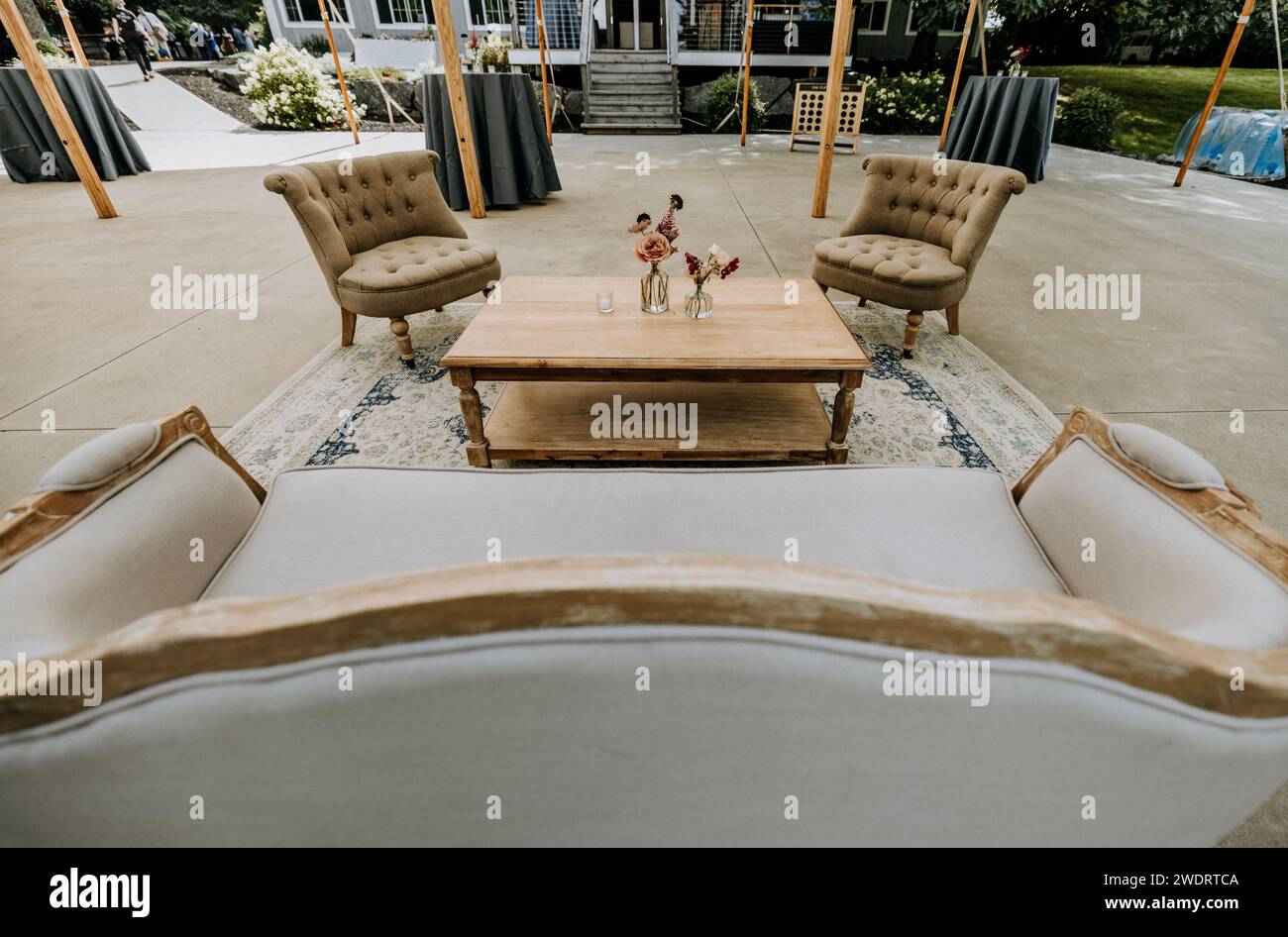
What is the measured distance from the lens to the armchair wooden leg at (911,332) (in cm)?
285

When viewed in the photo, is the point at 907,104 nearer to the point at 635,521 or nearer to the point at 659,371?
the point at 659,371

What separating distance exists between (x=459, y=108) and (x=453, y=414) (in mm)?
3485

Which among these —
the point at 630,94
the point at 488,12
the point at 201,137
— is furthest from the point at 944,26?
the point at 201,137

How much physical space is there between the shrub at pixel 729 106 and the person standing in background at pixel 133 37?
12.3 metres

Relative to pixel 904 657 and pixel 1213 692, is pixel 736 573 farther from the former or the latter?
pixel 1213 692

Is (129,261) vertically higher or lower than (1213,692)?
lower

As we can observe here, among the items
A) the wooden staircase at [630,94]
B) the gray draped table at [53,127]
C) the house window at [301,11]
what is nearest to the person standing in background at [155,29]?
the house window at [301,11]

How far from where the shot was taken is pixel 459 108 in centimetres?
468

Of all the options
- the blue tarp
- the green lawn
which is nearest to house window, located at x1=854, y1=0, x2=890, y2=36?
the green lawn

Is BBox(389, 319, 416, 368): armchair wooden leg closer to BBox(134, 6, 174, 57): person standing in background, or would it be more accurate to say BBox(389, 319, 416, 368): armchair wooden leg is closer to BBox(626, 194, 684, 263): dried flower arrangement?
BBox(626, 194, 684, 263): dried flower arrangement

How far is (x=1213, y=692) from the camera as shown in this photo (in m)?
0.51

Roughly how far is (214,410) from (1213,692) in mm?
3213
